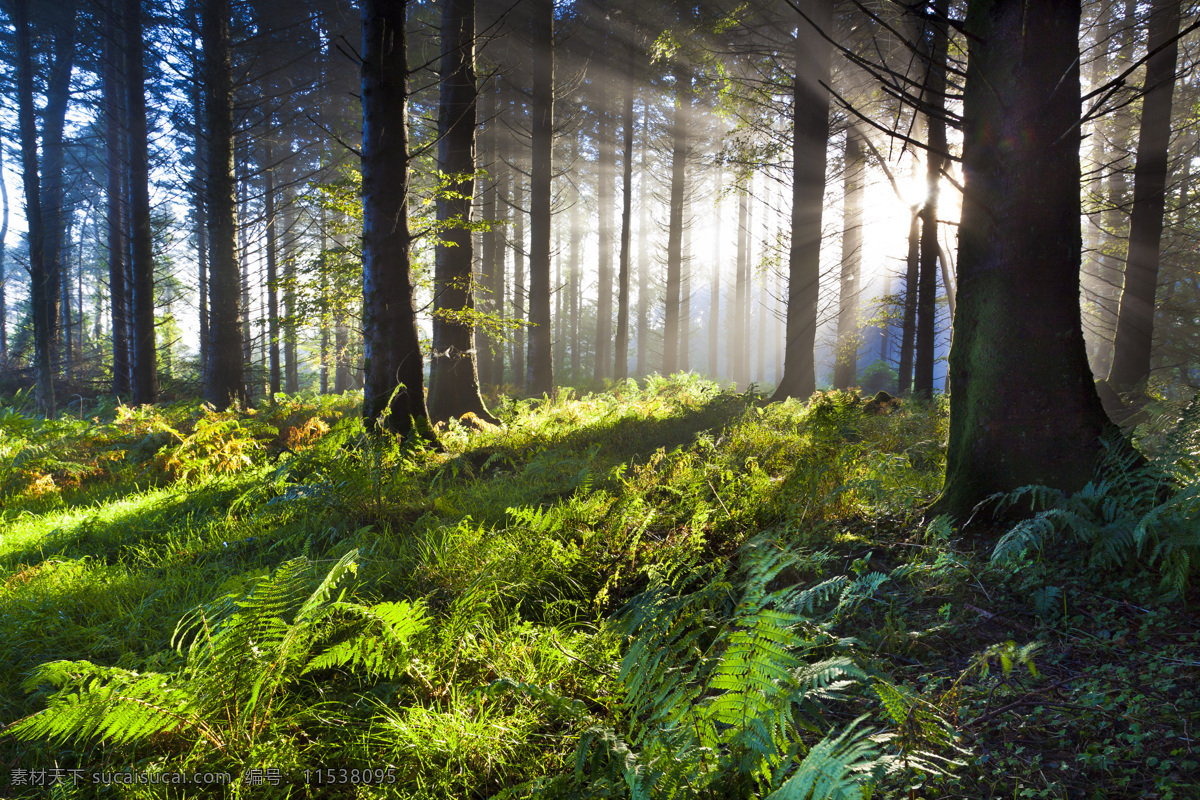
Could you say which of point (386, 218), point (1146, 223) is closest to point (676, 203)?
point (1146, 223)

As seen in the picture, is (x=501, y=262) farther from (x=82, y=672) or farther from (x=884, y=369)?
(x=884, y=369)

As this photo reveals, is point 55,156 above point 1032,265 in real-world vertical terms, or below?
above

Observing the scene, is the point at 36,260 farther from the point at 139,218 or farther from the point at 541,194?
the point at 541,194

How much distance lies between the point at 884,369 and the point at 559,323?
19002 mm

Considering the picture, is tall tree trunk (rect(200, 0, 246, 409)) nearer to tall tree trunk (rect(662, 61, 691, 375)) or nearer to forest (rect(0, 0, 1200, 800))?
forest (rect(0, 0, 1200, 800))

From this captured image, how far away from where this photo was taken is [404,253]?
580cm

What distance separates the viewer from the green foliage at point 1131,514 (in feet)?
6.52

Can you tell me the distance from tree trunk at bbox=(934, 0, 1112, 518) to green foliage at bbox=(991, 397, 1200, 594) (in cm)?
19

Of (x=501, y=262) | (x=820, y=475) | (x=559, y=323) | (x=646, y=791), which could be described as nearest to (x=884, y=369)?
(x=559, y=323)

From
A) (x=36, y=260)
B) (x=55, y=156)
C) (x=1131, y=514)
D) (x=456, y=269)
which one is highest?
(x=55, y=156)

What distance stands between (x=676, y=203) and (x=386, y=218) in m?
14.6

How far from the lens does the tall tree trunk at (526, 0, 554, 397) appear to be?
35.3 ft

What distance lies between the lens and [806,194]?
9.80 metres

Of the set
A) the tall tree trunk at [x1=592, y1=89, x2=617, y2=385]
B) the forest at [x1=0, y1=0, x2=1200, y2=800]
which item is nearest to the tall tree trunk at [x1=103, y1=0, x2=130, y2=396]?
the forest at [x1=0, y1=0, x2=1200, y2=800]
